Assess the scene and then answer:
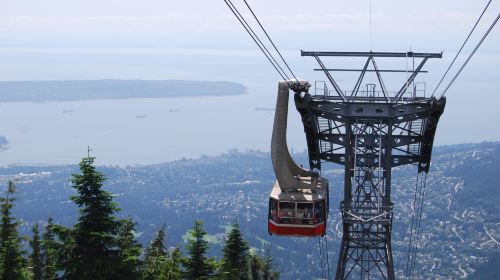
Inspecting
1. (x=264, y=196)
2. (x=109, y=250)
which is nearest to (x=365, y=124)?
(x=109, y=250)

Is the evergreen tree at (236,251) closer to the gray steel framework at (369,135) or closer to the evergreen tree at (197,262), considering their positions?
the evergreen tree at (197,262)

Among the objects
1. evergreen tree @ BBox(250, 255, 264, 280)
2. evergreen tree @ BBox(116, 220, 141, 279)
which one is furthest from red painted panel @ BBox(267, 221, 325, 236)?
evergreen tree @ BBox(250, 255, 264, 280)

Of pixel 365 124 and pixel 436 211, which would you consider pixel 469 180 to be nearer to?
pixel 436 211

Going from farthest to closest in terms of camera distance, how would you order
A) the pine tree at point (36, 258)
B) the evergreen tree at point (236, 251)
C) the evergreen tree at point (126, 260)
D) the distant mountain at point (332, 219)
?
the distant mountain at point (332, 219) < the evergreen tree at point (236, 251) < the pine tree at point (36, 258) < the evergreen tree at point (126, 260)

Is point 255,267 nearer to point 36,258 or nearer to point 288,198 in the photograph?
Result: point 36,258

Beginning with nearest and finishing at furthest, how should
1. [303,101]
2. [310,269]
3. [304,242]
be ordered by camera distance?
[303,101], [310,269], [304,242]

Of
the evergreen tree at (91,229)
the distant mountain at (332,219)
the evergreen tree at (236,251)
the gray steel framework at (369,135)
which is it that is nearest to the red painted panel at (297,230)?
the gray steel framework at (369,135)

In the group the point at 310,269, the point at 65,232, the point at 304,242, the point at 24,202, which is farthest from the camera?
the point at 24,202
